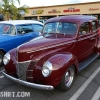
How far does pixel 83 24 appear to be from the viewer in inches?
195

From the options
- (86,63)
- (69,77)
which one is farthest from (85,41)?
(69,77)

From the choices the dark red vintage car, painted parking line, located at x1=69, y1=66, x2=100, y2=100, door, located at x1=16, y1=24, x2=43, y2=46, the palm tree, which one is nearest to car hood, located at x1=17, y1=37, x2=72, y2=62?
the dark red vintage car

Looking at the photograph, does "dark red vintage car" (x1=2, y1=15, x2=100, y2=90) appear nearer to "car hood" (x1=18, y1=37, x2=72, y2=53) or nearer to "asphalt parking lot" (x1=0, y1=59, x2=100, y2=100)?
"car hood" (x1=18, y1=37, x2=72, y2=53)

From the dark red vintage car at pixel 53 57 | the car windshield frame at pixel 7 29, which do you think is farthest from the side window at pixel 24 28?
the dark red vintage car at pixel 53 57

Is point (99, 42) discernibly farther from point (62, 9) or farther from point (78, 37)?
point (62, 9)

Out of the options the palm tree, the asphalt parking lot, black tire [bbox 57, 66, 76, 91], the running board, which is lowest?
the asphalt parking lot

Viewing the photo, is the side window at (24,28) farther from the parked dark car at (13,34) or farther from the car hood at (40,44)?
the car hood at (40,44)

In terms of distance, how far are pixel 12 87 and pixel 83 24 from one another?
114 inches

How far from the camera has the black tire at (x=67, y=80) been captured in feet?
11.8

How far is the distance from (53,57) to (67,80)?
803 mm

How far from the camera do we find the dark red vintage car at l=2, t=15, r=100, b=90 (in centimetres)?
333

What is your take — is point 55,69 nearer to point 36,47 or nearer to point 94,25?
point 36,47

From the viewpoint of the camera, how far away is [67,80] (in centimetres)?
389

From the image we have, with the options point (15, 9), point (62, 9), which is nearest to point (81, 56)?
point (15, 9)
